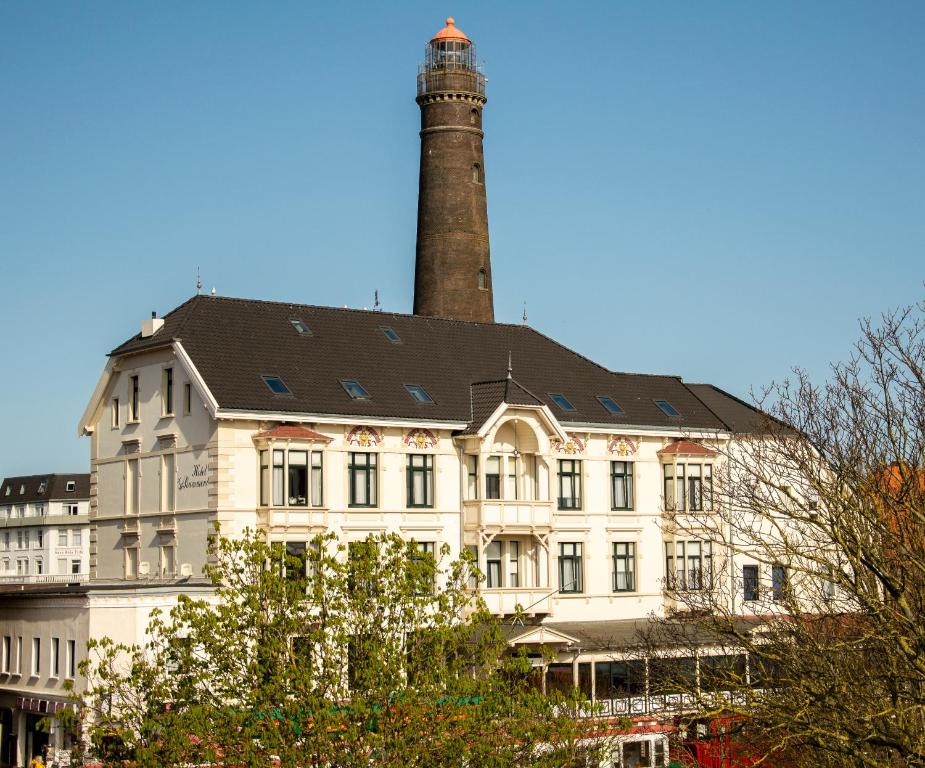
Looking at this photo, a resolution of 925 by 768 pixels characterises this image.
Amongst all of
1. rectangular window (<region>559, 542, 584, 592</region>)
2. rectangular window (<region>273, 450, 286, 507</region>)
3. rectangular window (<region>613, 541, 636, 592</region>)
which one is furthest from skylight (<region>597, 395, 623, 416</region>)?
rectangular window (<region>273, 450, 286, 507</region>)

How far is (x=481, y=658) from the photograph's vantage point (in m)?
29.4

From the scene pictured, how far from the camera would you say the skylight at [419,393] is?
50500 mm

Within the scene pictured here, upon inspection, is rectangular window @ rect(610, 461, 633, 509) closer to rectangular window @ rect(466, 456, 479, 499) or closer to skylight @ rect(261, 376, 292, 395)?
rectangular window @ rect(466, 456, 479, 499)

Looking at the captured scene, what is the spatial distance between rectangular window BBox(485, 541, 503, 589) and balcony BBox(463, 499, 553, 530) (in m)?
1.03

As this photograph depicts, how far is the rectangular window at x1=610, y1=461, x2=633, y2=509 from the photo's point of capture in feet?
177

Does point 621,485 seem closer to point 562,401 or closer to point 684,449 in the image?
point 684,449

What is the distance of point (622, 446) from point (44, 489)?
76.7m

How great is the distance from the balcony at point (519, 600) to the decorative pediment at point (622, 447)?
5.48m

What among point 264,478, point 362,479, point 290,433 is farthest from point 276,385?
point 362,479

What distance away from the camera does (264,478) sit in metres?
46.2

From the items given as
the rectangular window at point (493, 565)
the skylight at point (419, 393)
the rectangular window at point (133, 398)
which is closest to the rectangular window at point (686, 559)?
the rectangular window at point (493, 565)

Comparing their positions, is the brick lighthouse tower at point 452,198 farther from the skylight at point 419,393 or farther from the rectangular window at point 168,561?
the rectangular window at point 168,561

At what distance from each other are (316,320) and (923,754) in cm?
3026

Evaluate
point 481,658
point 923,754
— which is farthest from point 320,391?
point 923,754
